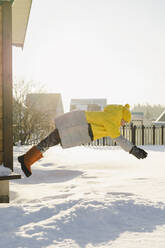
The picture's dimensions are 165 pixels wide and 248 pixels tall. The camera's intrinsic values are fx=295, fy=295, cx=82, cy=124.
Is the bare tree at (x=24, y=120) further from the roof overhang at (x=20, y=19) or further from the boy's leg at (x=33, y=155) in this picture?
the boy's leg at (x=33, y=155)

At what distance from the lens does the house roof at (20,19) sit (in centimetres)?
569

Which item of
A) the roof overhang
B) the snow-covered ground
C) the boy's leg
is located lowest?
the snow-covered ground

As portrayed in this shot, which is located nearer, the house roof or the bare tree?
the house roof

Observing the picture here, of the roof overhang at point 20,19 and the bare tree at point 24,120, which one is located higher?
the roof overhang at point 20,19

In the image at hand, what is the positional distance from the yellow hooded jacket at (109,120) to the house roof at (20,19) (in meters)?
2.34

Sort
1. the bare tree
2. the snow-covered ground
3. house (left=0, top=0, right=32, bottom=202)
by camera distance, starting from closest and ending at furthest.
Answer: the snow-covered ground → house (left=0, top=0, right=32, bottom=202) → the bare tree

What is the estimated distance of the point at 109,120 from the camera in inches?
153

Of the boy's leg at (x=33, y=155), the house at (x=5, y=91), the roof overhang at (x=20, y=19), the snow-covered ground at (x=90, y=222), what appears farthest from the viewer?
the roof overhang at (x=20, y=19)

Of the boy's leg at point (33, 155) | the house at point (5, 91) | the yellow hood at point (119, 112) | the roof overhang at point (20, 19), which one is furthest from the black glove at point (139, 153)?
the roof overhang at point (20, 19)

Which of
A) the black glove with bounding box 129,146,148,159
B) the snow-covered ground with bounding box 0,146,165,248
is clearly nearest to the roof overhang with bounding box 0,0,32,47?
the black glove with bounding box 129,146,148,159

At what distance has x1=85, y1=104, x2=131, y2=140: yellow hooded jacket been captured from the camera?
152 inches

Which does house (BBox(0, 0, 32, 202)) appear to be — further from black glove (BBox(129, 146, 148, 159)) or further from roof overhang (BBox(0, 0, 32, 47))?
black glove (BBox(129, 146, 148, 159))

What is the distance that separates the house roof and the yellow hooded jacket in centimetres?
234

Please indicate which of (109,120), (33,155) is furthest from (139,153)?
(33,155)
